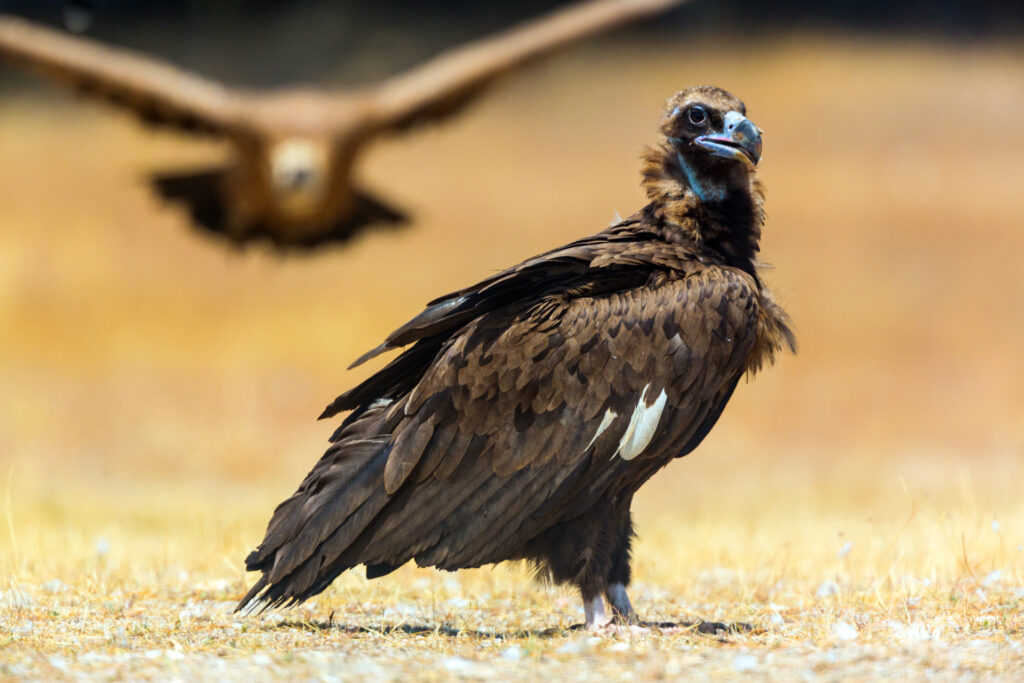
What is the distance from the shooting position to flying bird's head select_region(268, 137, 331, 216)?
663 inches

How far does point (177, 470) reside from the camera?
17.2m

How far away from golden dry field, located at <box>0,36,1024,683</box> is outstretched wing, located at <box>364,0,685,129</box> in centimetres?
40

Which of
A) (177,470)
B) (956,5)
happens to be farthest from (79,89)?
(956,5)

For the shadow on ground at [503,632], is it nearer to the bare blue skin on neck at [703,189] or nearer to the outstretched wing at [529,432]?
the outstretched wing at [529,432]

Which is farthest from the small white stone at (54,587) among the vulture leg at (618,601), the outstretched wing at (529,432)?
the vulture leg at (618,601)

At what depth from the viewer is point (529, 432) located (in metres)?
5.27

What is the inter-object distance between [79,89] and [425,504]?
1094cm

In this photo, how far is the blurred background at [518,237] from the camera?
1847 centimetres

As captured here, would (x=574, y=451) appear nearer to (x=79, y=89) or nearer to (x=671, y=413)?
(x=671, y=413)

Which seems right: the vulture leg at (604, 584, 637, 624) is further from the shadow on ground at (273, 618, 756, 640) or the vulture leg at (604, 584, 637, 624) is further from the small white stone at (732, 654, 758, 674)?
the small white stone at (732, 654, 758, 674)

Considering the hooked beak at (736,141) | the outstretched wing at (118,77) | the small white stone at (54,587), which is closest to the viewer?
the hooked beak at (736,141)

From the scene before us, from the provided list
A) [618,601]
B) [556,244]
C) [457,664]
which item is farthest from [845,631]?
[556,244]

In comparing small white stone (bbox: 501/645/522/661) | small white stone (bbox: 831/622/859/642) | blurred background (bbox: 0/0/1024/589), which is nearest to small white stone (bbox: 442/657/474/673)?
small white stone (bbox: 501/645/522/661)

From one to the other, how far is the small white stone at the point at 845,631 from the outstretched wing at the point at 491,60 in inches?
400
